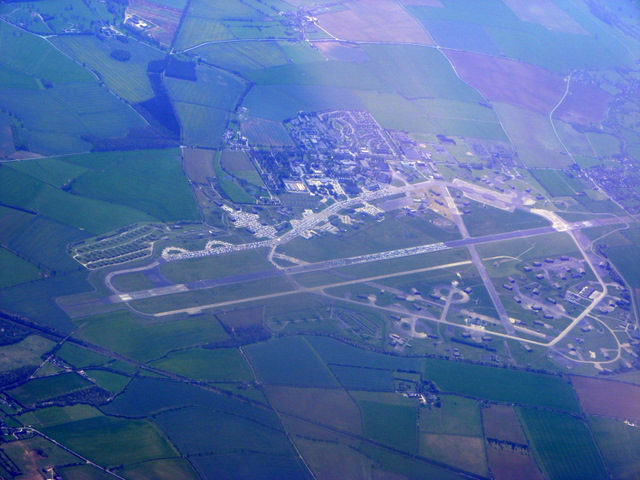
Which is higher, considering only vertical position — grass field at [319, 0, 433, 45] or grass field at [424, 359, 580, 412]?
grass field at [319, 0, 433, 45]

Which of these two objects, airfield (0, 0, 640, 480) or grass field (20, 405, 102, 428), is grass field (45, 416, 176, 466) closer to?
airfield (0, 0, 640, 480)

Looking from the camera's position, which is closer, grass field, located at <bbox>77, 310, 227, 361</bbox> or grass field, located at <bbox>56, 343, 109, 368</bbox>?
grass field, located at <bbox>56, 343, 109, 368</bbox>

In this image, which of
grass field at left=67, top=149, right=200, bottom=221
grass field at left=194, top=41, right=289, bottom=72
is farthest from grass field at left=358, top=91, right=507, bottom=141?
grass field at left=67, top=149, right=200, bottom=221

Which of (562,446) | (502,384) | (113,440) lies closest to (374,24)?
(502,384)

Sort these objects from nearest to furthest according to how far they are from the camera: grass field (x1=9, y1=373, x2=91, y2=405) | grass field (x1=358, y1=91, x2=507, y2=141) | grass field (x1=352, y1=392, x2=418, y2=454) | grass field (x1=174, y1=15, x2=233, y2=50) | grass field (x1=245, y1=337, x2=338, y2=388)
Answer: grass field (x1=9, y1=373, x2=91, y2=405) → grass field (x1=352, y1=392, x2=418, y2=454) → grass field (x1=245, y1=337, x2=338, y2=388) → grass field (x1=358, y1=91, x2=507, y2=141) → grass field (x1=174, y1=15, x2=233, y2=50)

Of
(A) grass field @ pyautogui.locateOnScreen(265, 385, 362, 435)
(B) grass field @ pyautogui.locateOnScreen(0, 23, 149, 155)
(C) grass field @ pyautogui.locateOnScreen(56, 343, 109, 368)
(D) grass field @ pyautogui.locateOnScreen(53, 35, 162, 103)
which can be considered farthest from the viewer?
(D) grass field @ pyautogui.locateOnScreen(53, 35, 162, 103)

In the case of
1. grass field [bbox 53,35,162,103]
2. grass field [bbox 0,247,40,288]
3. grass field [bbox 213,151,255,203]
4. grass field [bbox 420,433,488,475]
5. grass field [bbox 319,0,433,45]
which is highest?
grass field [bbox 319,0,433,45]
